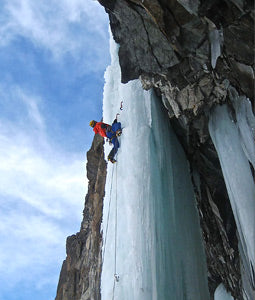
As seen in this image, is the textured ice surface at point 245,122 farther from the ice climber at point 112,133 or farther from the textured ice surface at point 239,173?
the ice climber at point 112,133

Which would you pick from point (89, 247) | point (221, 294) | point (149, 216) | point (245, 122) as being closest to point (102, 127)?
point (149, 216)

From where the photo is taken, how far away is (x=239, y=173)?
17.5 feet

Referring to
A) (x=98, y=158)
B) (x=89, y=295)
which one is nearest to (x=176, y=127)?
(x=98, y=158)

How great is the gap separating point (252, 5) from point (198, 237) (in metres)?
4.96

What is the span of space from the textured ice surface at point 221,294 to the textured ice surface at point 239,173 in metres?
2.17

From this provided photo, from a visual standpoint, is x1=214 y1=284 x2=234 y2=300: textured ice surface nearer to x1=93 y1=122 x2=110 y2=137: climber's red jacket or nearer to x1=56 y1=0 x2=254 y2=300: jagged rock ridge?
x1=56 y1=0 x2=254 y2=300: jagged rock ridge

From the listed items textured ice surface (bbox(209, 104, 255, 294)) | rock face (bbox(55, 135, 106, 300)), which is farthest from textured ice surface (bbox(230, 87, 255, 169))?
rock face (bbox(55, 135, 106, 300))

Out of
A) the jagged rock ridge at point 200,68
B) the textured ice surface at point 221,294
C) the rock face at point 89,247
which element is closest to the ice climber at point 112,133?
the jagged rock ridge at point 200,68

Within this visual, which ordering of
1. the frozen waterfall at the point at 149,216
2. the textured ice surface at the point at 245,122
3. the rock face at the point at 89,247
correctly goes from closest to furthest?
the textured ice surface at the point at 245,122 → the frozen waterfall at the point at 149,216 → the rock face at the point at 89,247

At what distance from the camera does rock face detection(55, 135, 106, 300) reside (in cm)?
1138

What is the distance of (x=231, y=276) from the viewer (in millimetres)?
7676

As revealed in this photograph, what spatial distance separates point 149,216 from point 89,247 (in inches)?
260

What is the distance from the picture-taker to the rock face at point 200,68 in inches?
196

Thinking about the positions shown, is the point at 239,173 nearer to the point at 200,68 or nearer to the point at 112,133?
the point at 200,68
